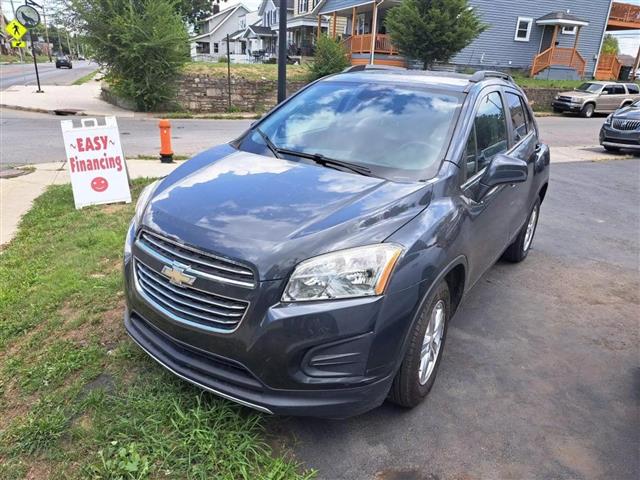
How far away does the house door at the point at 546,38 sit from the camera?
30.6 m

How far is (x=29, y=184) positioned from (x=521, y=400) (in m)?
7.23

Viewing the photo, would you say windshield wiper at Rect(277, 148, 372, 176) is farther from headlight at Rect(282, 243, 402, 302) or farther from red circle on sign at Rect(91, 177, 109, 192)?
red circle on sign at Rect(91, 177, 109, 192)

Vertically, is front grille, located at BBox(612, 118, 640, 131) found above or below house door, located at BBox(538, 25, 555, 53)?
below

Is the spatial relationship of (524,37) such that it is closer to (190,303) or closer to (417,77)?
(417,77)

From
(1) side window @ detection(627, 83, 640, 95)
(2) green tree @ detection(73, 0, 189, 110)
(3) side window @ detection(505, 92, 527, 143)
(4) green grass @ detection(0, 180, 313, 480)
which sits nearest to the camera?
(4) green grass @ detection(0, 180, 313, 480)

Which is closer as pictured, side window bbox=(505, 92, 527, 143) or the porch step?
side window bbox=(505, 92, 527, 143)

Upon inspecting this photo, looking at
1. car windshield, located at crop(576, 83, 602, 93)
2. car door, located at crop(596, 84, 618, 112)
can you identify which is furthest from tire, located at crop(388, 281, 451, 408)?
car windshield, located at crop(576, 83, 602, 93)

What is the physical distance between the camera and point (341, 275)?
90.4 inches

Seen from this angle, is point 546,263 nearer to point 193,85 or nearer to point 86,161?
point 86,161

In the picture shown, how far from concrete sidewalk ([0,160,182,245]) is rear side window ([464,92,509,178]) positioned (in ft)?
15.1

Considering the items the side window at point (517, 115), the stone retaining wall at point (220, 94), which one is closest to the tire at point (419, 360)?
the side window at point (517, 115)

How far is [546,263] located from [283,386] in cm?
419

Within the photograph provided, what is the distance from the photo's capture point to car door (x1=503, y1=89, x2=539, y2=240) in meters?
4.19

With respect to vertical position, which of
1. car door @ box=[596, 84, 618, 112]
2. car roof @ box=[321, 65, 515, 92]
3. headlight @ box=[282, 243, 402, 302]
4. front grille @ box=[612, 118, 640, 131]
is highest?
car roof @ box=[321, 65, 515, 92]
